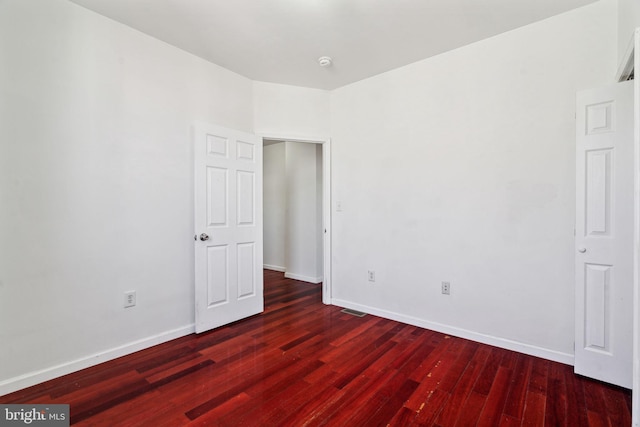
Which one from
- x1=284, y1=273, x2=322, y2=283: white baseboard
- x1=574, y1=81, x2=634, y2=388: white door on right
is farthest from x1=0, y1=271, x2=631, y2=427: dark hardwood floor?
x1=284, y1=273, x2=322, y2=283: white baseboard

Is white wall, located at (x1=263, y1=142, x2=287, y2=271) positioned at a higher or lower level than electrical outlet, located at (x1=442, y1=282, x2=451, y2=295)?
higher

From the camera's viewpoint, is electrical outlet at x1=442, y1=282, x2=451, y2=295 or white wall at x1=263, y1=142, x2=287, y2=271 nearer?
electrical outlet at x1=442, y1=282, x2=451, y2=295

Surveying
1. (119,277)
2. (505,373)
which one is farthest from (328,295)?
(119,277)

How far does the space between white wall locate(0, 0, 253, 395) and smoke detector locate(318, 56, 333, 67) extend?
121cm

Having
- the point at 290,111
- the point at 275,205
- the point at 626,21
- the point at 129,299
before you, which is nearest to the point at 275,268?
the point at 275,205

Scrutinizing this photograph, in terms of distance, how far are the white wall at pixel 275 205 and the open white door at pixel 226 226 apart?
6.74 feet

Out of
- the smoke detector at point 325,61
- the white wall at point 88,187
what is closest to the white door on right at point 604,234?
the smoke detector at point 325,61

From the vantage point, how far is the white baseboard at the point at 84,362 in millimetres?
1938

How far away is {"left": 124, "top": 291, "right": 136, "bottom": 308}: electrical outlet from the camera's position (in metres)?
2.46

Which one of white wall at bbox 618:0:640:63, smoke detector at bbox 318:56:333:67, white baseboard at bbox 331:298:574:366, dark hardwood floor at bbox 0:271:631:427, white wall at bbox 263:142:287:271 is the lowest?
dark hardwood floor at bbox 0:271:631:427

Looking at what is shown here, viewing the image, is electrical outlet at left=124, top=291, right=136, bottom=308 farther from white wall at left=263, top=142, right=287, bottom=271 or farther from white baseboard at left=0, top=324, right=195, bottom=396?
white wall at left=263, top=142, right=287, bottom=271

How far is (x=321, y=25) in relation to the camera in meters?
2.44

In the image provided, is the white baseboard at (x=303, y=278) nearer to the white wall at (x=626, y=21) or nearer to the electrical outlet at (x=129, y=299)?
the electrical outlet at (x=129, y=299)

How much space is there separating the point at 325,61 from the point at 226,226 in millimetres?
1942
